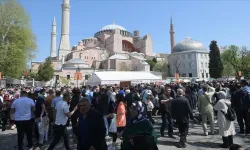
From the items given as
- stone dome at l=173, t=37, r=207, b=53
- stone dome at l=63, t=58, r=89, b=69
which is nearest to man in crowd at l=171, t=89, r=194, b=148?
stone dome at l=63, t=58, r=89, b=69

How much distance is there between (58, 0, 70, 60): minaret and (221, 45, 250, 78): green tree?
46049 millimetres

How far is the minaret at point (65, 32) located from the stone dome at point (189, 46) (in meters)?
34.2

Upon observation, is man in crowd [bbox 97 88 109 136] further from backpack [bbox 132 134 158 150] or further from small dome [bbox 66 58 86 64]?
small dome [bbox 66 58 86 64]

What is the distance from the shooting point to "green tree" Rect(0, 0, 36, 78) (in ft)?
74.3

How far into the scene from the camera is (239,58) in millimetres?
46844

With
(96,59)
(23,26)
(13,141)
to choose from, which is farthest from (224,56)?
(13,141)

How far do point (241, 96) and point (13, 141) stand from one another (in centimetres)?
773

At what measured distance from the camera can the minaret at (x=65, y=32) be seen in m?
64.9

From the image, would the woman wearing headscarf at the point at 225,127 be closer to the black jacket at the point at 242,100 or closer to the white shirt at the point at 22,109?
the black jacket at the point at 242,100

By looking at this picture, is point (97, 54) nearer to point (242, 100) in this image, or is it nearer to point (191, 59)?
point (191, 59)

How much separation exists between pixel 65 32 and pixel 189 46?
123 feet

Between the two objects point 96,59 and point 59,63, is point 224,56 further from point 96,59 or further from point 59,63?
point 59,63

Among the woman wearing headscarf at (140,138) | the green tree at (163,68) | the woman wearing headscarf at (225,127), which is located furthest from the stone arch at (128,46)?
the woman wearing headscarf at (140,138)

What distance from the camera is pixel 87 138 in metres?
3.14
